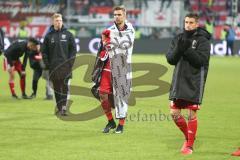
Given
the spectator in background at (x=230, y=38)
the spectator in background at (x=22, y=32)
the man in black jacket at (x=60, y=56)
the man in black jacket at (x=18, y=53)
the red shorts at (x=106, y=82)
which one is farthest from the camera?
the spectator in background at (x=22, y=32)

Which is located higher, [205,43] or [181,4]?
[205,43]

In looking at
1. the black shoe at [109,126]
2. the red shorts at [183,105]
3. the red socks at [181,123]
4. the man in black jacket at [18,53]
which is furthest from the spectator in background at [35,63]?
the red shorts at [183,105]

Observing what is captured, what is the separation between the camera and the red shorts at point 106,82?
A: 12.6 metres

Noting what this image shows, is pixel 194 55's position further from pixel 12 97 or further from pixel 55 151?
pixel 12 97

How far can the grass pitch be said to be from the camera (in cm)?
1036

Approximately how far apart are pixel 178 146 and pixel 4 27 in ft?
120

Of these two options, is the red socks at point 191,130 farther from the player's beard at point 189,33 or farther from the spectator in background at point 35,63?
the spectator in background at point 35,63

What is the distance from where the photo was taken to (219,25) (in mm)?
47000

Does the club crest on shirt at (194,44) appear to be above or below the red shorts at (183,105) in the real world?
above

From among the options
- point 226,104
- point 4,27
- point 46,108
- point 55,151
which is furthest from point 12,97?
point 4,27

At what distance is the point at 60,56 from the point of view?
1513cm

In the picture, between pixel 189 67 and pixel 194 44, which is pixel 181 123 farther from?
pixel 194 44

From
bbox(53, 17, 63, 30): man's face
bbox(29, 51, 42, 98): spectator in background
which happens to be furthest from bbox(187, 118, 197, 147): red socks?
bbox(29, 51, 42, 98): spectator in background

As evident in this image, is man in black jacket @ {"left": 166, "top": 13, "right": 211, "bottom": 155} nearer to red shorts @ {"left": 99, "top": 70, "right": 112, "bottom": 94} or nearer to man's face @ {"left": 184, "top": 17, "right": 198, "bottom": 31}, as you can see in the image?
man's face @ {"left": 184, "top": 17, "right": 198, "bottom": 31}
